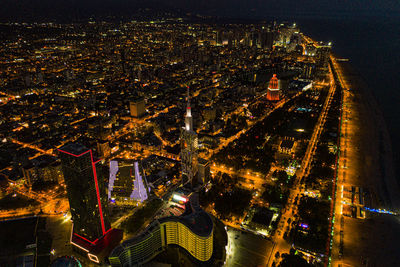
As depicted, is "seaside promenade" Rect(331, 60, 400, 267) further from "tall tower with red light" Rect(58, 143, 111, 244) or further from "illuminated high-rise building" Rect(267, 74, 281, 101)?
"tall tower with red light" Rect(58, 143, 111, 244)

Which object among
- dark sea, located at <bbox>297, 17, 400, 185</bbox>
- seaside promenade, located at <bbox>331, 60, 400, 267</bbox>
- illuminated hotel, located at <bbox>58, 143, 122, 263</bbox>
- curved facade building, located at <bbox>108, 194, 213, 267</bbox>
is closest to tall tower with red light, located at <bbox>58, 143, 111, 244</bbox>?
illuminated hotel, located at <bbox>58, 143, 122, 263</bbox>

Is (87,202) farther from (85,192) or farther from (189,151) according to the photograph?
(189,151)

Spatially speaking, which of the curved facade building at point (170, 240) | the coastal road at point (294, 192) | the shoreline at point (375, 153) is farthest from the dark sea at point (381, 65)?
the curved facade building at point (170, 240)

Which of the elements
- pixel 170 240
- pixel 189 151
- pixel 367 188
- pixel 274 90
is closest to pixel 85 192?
pixel 170 240

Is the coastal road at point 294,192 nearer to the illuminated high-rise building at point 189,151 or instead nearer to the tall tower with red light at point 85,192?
the illuminated high-rise building at point 189,151

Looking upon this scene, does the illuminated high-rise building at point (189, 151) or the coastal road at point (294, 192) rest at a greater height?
the illuminated high-rise building at point (189, 151)
